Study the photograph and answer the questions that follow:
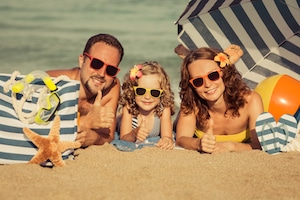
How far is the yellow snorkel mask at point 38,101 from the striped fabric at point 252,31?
1962 millimetres

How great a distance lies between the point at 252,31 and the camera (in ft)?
18.2

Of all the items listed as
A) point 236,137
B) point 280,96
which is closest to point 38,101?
point 236,137

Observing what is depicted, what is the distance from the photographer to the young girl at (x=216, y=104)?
4.53 metres

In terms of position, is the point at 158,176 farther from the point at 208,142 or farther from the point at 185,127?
the point at 185,127

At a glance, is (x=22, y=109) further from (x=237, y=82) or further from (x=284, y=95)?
(x=284, y=95)

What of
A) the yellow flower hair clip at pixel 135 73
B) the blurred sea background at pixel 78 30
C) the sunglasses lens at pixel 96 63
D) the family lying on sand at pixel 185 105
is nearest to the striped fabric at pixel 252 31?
the family lying on sand at pixel 185 105

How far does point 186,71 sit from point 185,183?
4.95 feet

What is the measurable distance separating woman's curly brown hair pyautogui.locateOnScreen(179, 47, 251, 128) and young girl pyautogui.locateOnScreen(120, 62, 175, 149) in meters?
0.24

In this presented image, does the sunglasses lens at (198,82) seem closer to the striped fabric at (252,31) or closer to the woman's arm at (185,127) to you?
the woman's arm at (185,127)

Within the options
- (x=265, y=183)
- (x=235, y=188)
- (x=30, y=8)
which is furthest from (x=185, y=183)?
(x=30, y=8)

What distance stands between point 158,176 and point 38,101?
1124 millimetres

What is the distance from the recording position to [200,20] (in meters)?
5.38

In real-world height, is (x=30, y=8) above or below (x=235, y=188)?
above

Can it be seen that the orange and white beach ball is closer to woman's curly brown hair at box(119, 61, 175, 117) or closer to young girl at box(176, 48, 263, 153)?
young girl at box(176, 48, 263, 153)
